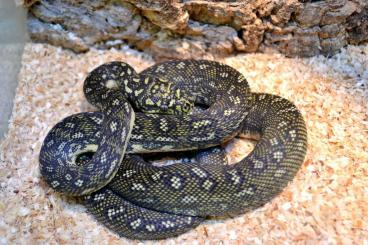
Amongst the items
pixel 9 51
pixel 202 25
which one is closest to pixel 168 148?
pixel 202 25

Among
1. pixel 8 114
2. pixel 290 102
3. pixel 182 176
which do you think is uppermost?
pixel 290 102

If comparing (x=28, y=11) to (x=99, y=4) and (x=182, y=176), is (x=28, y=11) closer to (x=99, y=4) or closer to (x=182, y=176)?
(x=99, y=4)

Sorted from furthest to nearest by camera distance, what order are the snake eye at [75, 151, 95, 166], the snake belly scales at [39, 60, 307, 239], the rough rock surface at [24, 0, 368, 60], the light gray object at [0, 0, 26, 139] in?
the rough rock surface at [24, 0, 368, 60]
the light gray object at [0, 0, 26, 139]
the snake eye at [75, 151, 95, 166]
the snake belly scales at [39, 60, 307, 239]

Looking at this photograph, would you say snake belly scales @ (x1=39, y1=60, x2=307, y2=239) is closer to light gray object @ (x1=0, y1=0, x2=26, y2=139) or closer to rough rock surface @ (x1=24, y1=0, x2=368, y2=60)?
rough rock surface @ (x1=24, y1=0, x2=368, y2=60)

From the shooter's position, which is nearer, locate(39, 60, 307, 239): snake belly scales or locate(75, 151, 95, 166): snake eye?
locate(39, 60, 307, 239): snake belly scales

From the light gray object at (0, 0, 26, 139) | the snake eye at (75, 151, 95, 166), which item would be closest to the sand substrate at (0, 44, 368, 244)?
the light gray object at (0, 0, 26, 139)

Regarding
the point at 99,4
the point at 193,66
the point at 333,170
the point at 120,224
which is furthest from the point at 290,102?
the point at 99,4
